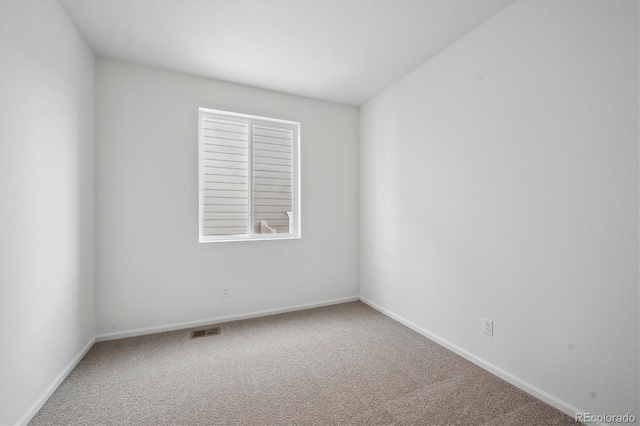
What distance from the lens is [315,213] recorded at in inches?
146

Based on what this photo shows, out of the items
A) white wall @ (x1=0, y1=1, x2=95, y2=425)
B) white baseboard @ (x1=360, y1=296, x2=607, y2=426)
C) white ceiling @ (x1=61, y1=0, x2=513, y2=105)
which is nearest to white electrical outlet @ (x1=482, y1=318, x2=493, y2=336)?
white baseboard @ (x1=360, y1=296, x2=607, y2=426)

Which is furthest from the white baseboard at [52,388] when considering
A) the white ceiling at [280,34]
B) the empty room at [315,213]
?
the white ceiling at [280,34]

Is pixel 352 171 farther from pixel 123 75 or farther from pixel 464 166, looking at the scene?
pixel 123 75

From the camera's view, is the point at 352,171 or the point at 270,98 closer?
the point at 270,98

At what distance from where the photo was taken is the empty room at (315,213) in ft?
5.30

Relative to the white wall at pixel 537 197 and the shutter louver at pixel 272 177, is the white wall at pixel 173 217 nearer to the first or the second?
the shutter louver at pixel 272 177

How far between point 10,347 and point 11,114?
1279 millimetres

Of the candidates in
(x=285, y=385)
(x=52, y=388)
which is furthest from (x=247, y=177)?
(x=52, y=388)

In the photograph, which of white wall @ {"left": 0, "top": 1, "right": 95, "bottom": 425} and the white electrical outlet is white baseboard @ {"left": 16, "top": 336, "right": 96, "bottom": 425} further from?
the white electrical outlet

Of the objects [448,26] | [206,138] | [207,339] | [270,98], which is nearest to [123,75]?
[206,138]

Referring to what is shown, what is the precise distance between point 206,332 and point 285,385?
1.29m

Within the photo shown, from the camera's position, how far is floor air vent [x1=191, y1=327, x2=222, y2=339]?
2848 millimetres

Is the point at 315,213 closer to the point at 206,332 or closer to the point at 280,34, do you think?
the point at 206,332

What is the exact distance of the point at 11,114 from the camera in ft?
5.12
